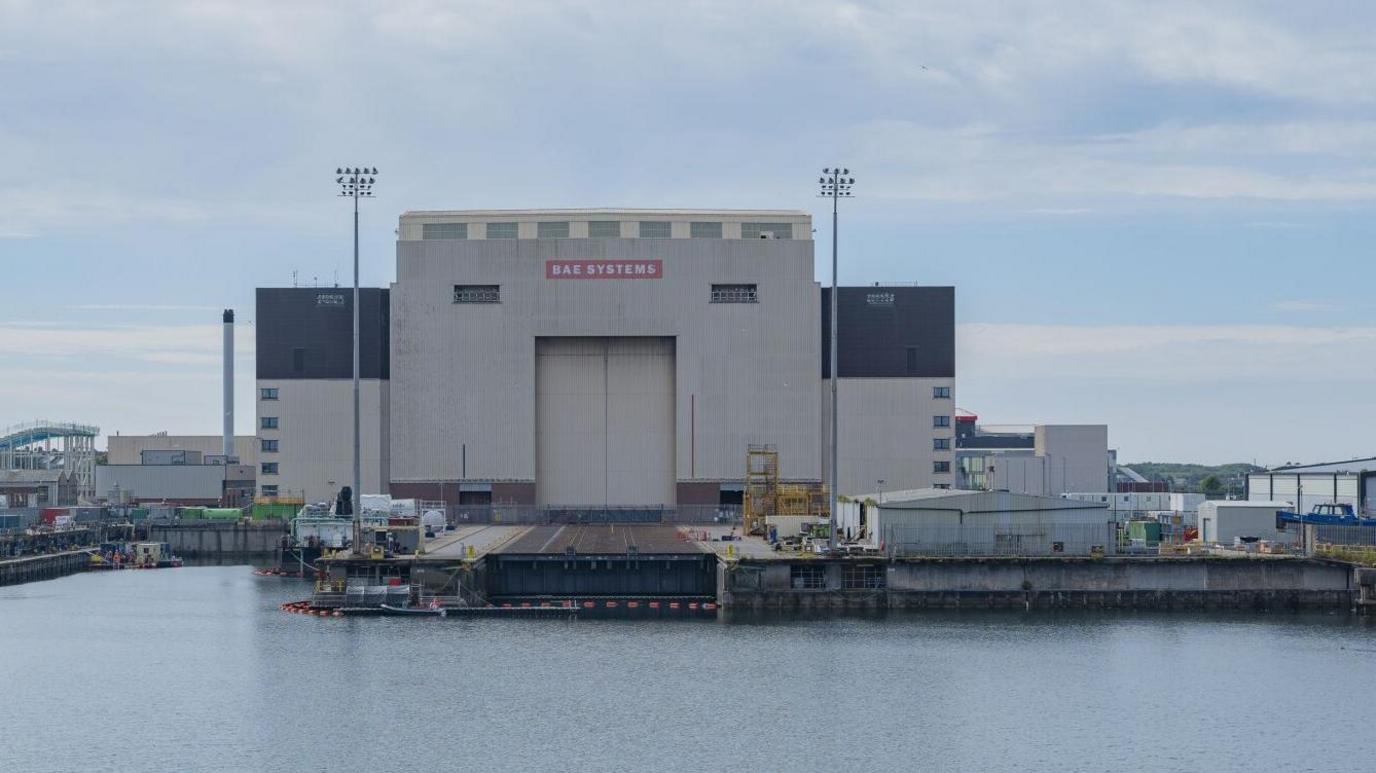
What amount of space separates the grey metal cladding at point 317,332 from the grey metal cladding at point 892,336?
32.7m

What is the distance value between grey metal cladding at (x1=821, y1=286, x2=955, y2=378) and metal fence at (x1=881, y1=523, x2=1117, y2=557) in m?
44.8

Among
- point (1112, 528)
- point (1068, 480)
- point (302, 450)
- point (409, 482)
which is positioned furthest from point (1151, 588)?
point (1068, 480)

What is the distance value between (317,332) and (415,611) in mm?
54528

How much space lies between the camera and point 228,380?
179000 millimetres

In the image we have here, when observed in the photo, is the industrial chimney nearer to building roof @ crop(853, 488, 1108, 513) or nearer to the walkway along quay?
the walkway along quay

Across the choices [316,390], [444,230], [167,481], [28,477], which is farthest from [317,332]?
[28,477]

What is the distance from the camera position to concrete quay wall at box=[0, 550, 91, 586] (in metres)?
100

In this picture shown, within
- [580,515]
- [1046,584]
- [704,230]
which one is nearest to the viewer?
[1046,584]

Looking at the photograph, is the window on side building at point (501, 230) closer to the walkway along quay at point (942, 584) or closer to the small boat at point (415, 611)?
the walkway along quay at point (942, 584)

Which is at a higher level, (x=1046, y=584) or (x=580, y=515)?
(x=580, y=515)

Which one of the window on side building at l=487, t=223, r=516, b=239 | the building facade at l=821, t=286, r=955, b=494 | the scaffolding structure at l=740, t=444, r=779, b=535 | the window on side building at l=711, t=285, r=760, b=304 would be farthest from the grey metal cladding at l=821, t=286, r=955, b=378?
the window on side building at l=487, t=223, r=516, b=239

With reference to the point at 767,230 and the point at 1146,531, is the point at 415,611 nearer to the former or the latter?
the point at 1146,531

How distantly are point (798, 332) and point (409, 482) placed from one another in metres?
29.5

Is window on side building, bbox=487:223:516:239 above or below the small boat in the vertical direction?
above
